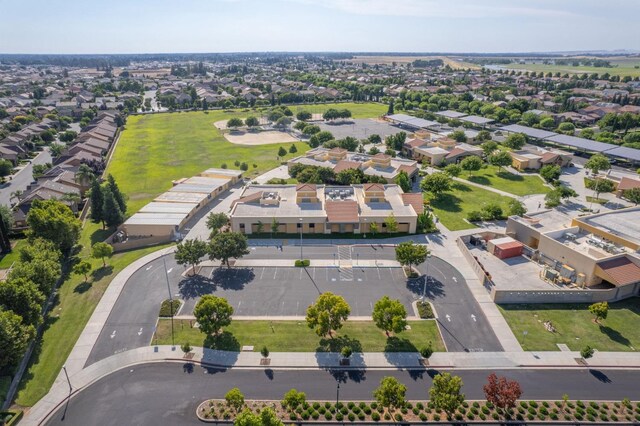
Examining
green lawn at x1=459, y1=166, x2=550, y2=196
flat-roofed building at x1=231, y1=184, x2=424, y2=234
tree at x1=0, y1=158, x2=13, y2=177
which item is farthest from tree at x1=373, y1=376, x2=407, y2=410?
tree at x1=0, y1=158, x2=13, y2=177

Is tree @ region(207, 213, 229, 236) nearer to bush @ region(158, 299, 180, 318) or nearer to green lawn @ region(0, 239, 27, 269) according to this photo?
bush @ region(158, 299, 180, 318)

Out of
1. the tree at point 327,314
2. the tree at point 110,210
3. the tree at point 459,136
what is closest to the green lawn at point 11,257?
the tree at point 110,210

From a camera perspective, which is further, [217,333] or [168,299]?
[168,299]

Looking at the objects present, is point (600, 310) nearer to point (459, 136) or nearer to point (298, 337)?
point (298, 337)

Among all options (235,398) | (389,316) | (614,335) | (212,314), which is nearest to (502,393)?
(389,316)

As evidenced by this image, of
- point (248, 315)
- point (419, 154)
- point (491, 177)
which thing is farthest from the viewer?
point (419, 154)

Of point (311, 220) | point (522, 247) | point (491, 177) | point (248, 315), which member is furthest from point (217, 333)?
point (491, 177)

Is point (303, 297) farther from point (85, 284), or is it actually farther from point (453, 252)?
point (85, 284)
